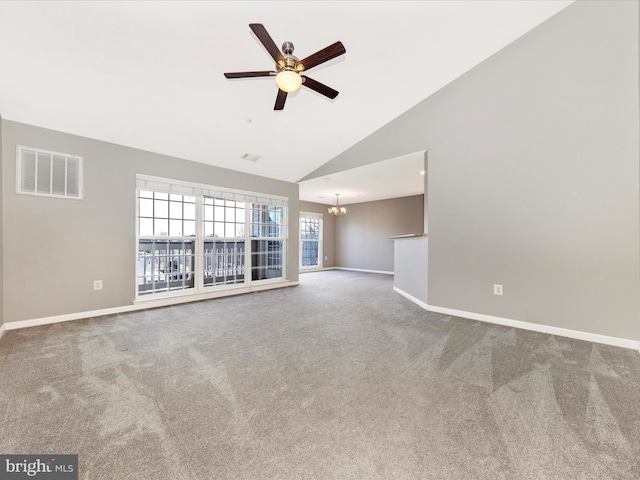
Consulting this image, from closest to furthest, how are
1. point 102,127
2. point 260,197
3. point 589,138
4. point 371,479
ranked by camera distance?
point 371,479, point 589,138, point 102,127, point 260,197

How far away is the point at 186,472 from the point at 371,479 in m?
0.83

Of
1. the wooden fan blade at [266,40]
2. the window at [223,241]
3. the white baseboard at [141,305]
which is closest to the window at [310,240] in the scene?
the white baseboard at [141,305]

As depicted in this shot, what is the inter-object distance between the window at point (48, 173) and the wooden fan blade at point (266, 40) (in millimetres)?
3186

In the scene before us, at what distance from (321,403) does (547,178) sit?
135 inches

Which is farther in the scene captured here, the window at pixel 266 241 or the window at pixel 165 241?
the window at pixel 266 241

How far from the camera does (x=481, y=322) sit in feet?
11.0

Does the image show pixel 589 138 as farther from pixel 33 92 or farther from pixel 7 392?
pixel 33 92

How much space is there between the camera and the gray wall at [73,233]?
121 inches

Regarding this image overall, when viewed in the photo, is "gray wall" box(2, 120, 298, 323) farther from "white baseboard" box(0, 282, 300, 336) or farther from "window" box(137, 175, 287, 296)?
"window" box(137, 175, 287, 296)

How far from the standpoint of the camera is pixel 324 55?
2191 mm

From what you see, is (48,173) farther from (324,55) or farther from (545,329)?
(545,329)

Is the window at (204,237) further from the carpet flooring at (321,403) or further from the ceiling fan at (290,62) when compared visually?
the ceiling fan at (290,62)

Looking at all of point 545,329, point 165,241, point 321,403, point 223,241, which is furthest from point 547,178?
point 165,241

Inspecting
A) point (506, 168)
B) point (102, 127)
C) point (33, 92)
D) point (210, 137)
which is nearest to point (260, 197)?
point (210, 137)
